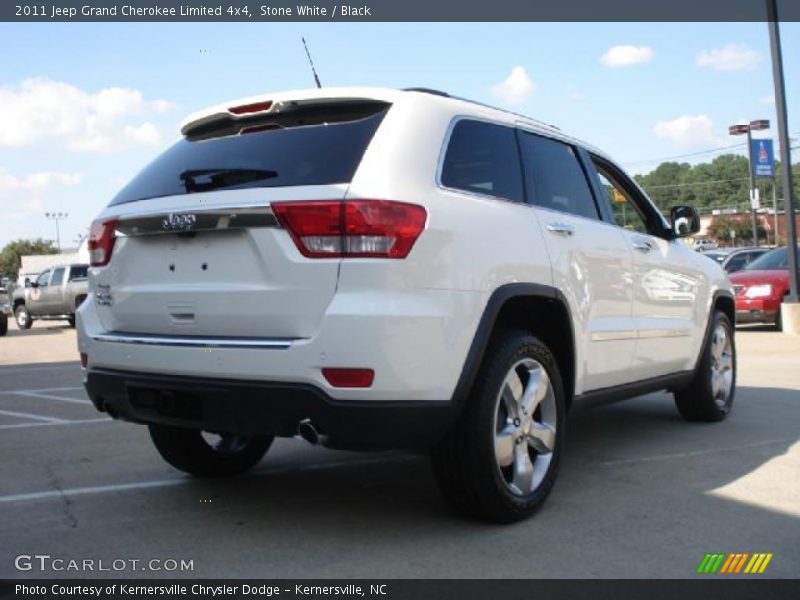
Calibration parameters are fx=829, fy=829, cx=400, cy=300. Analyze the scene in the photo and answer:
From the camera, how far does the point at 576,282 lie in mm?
4336

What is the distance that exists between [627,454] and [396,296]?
274 centimetres

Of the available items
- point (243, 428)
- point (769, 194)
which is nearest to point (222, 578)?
point (243, 428)

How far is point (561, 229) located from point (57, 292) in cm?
2130

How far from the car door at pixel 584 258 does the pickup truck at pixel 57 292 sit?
64.5 ft

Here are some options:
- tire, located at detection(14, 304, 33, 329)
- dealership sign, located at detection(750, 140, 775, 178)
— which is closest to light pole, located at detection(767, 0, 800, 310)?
tire, located at detection(14, 304, 33, 329)

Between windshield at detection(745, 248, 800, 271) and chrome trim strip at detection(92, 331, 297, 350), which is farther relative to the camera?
windshield at detection(745, 248, 800, 271)

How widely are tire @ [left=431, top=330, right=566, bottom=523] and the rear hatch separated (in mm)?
830

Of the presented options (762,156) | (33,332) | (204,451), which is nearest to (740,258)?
(204,451)

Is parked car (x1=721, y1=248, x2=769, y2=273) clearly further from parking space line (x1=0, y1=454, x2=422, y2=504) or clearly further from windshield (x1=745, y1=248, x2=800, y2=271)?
parking space line (x1=0, y1=454, x2=422, y2=504)

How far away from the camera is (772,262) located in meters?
16.0

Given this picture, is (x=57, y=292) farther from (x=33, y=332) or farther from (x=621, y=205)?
(x=621, y=205)

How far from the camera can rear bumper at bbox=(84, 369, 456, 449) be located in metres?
3.19

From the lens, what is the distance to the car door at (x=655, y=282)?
5125 millimetres

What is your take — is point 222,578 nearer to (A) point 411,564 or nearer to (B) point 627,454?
(A) point 411,564
